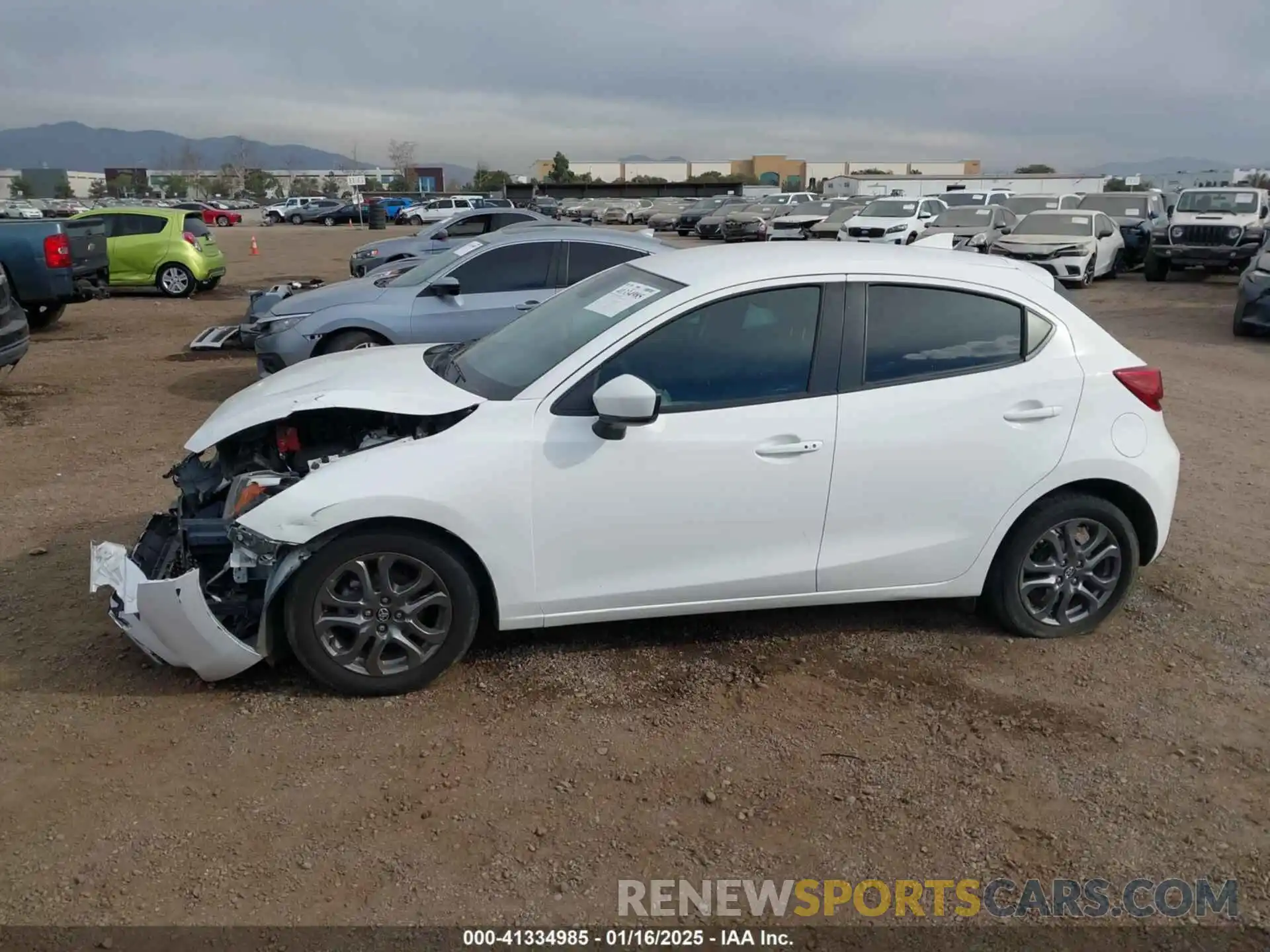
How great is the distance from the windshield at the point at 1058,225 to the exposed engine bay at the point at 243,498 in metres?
18.8

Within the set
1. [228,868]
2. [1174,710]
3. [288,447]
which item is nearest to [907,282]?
[1174,710]

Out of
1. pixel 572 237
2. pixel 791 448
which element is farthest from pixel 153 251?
pixel 791 448

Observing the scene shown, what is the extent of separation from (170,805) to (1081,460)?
3.86 meters

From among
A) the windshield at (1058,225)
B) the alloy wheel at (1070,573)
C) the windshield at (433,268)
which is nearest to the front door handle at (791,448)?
the alloy wheel at (1070,573)

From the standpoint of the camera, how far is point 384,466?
3.75 meters

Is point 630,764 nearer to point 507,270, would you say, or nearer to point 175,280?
point 507,270

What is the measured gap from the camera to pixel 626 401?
3672 millimetres

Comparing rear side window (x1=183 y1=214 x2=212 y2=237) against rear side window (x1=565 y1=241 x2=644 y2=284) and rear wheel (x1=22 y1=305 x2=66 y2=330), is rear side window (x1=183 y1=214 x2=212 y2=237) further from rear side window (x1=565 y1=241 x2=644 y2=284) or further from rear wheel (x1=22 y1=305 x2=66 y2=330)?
rear side window (x1=565 y1=241 x2=644 y2=284)

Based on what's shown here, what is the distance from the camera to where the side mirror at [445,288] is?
862 cm

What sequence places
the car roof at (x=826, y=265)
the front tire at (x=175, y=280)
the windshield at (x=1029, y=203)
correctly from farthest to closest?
the windshield at (x=1029, y=203) → the front tire at (x=175, y=280) → the car roof at (x=826, y=265)

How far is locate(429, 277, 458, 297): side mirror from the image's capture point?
8.62 m

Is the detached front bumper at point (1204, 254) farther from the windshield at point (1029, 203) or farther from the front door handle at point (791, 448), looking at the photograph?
the front door handle at point (791, 448)

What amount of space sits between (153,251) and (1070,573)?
17222 mm

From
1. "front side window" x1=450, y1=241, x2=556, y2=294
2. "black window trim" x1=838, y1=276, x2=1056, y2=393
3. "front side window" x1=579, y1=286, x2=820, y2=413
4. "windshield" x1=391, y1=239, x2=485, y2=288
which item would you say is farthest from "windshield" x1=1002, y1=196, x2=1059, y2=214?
"front side window" x1=579, y1=286, x2=820, y2=413
